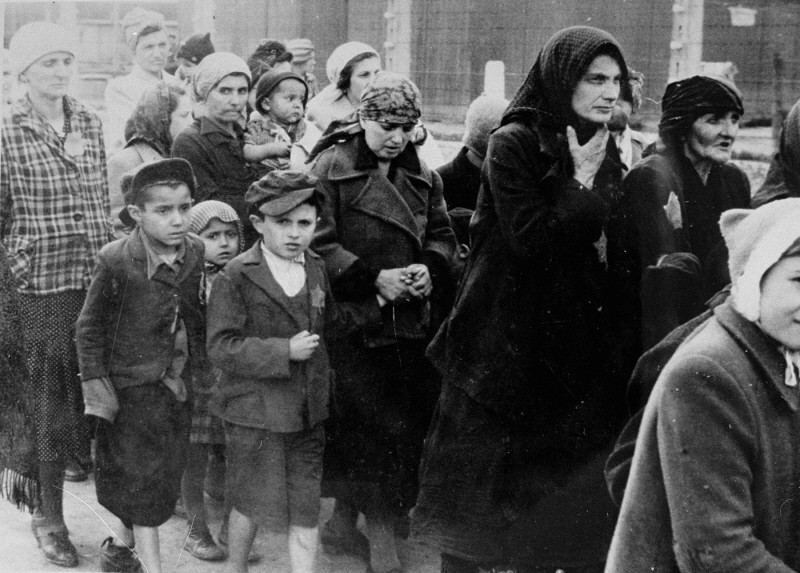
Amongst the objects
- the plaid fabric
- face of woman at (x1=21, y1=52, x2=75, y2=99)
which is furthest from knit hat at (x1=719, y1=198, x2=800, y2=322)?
face of woman at (x1=21, y1=52, x2=75, y2=99)

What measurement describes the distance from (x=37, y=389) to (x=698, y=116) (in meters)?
2.76

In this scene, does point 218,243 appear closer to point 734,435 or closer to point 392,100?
point 392,100

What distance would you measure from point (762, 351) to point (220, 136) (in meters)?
2.49

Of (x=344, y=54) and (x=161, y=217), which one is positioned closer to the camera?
(x=161, y=217)

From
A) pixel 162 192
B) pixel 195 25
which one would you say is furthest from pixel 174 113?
pixel 162 192

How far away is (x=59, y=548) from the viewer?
4184 millimetres

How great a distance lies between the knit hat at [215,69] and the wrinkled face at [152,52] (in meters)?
0.28

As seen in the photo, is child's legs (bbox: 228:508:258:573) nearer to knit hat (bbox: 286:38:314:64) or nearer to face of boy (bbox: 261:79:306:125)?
face of boy (bbox: 261:79:306:125)

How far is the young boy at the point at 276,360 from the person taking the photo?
3.68m

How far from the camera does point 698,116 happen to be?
337 centimetres

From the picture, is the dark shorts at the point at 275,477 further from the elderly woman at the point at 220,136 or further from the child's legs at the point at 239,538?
the elderly woman at the point at 220,136

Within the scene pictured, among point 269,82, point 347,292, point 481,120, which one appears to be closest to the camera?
point 347,292

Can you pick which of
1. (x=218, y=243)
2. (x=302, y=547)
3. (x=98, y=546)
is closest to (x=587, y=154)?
(x=218, y=243)

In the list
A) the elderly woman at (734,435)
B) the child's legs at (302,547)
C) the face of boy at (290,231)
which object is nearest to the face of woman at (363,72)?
the face of boy at (290,231)
